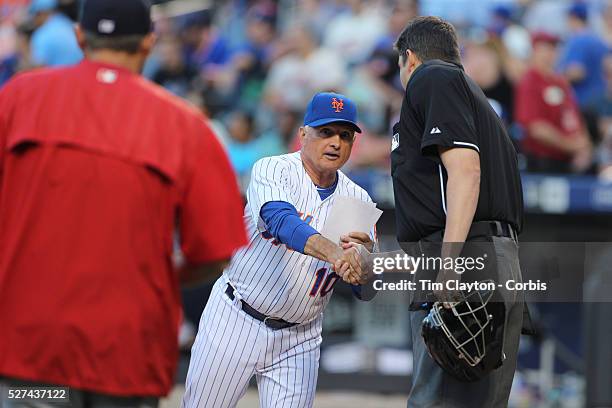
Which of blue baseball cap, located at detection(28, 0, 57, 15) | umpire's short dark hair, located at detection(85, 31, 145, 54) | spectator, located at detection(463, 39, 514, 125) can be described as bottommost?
umpire's short dark hair, located at detection(85, 31, 145, 54)

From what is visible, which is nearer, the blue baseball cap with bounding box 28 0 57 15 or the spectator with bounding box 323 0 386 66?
the spectator with bounding box 323 0 386 66

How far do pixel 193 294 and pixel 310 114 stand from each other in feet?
15.1

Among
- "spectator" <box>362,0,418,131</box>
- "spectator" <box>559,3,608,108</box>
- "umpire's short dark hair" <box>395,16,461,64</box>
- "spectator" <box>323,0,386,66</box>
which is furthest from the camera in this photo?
"spectator" <box>323,0,386,66</box>

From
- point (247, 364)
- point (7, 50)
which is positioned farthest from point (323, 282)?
point (7, 50)

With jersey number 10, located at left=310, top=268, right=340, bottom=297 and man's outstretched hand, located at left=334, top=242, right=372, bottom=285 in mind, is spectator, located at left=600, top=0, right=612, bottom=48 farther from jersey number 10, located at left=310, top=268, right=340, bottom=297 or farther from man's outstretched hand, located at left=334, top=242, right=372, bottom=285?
man's outstretched hand, located at left=334, top=242, right=372, bottom=285

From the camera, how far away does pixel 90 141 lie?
3092 millimetres

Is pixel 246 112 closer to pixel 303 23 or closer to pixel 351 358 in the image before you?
pixel 303 23

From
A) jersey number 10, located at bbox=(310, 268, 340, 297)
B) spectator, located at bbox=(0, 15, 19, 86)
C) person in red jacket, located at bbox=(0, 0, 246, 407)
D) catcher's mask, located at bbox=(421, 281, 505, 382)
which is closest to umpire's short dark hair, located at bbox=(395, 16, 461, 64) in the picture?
catcher's mask, located at bbox=(421, 281, 505, 382)

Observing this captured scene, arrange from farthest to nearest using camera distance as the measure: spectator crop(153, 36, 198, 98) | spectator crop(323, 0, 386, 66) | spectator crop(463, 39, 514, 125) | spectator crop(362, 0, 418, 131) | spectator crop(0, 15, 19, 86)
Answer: spectator crop(0, 15, 19, 86) < spectator crop(153, 36, 198, 98) < spectator crop(323, 0, 386, 66) < spectator crop(362, 0, 418, 131) < spectator crop(463, 39, 514, 125)

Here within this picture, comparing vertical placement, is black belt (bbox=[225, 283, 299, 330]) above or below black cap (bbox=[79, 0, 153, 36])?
below

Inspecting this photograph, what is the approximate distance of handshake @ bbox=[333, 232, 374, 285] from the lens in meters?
4.36

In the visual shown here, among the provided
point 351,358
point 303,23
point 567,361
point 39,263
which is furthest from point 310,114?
point 303,23

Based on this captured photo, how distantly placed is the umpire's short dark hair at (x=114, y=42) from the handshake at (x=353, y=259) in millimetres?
1444

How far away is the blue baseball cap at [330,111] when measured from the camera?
184 inches
